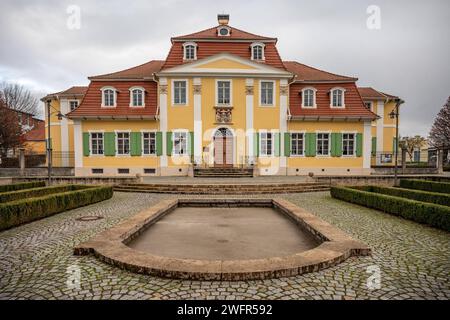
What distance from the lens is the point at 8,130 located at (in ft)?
105

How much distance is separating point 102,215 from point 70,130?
1033 inches

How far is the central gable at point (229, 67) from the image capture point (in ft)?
72.9

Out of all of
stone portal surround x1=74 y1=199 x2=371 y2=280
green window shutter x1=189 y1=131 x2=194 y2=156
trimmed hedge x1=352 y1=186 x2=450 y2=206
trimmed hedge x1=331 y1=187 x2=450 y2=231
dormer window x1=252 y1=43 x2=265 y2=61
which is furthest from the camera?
dormer window x1=252 y1=43 x2=265 y2=61

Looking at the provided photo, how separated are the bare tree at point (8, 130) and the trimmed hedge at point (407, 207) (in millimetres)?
35402

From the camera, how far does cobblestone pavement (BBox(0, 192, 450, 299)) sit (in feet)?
12.4

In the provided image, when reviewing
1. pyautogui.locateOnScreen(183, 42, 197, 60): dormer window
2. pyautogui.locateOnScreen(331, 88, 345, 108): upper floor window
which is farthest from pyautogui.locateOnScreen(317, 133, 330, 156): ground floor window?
pyautogui.locateOnScreen(183, 42, 197, 60): dormer window

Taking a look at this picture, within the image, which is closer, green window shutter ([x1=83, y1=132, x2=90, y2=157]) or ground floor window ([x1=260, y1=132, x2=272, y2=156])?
green window shutter ([x1=83, y1=132, x2=90, y2=157])

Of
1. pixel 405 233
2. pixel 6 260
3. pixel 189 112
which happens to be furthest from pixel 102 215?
pixel 189 112

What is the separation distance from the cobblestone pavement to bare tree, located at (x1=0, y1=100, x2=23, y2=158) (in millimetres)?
31391

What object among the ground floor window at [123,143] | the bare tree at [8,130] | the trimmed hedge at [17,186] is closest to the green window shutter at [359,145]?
the ground floor window at [123,143]

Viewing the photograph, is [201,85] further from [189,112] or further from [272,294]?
[272,294]

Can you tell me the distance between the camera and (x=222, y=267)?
14.1 feet

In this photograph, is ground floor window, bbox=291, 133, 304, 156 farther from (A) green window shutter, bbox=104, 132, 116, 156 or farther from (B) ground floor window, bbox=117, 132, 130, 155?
(A) green window shutter, bbox=104, 132, 116, 156
